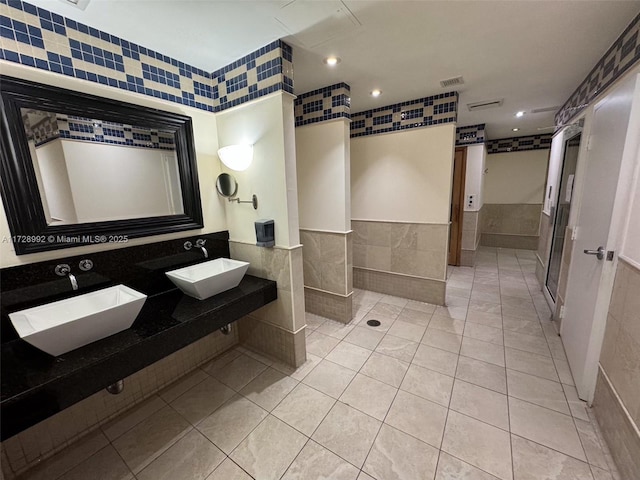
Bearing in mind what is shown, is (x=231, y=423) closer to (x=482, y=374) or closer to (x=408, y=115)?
(x=482, y=374)

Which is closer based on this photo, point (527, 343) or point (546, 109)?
point (527, 343)

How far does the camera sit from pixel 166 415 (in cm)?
169

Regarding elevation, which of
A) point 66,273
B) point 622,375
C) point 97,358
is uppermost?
point 66,273

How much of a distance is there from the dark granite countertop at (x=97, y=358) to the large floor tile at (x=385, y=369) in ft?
3.74

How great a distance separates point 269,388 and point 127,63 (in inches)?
93.5

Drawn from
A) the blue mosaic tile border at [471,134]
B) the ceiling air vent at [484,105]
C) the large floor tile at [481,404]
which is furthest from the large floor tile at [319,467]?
the blue mosaic tile border at [471,134]

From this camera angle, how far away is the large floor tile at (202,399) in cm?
170

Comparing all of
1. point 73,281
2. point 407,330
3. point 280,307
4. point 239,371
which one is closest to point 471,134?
point 407,330

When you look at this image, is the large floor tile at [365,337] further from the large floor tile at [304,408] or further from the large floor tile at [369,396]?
the large floor tile at [304,408]

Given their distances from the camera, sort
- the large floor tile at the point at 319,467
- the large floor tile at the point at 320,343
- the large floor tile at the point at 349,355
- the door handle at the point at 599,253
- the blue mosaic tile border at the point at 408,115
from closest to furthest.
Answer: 1. the large floor tile at the point at 319,467
2. the door handle at the point at 599,253
3. the large floor tile at the point at 349,355
4. the large floor tile at the point at 320,343
5. the blue mosaic tile border at the point at 408,115

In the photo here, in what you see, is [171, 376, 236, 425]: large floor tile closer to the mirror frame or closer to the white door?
the mirror frame

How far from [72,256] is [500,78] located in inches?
140

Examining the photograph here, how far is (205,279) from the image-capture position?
161 cm

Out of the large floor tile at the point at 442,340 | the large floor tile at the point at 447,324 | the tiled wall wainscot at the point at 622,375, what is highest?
the tiled wall wainscot at the point at 622,375
